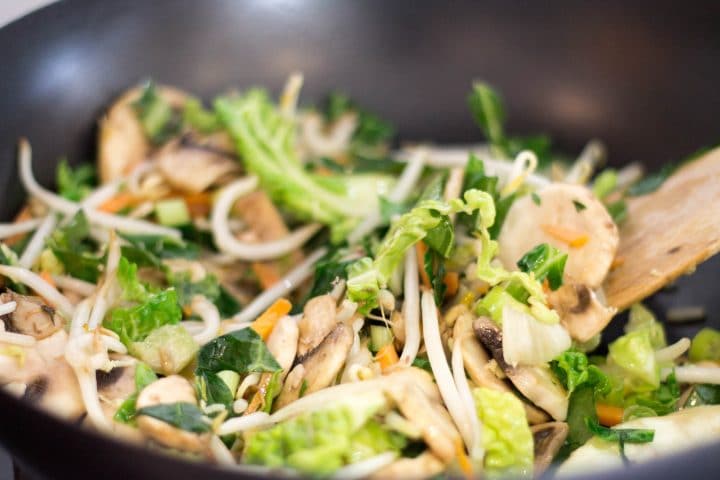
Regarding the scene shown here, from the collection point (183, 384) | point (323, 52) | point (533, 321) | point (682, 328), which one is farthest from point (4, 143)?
point (682, 328)

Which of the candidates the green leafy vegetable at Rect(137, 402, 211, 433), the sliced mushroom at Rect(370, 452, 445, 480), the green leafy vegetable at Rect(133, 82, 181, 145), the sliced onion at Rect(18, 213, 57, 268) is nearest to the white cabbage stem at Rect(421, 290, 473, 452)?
the sliced mushroom at Rect(370, 452, 445, 480)

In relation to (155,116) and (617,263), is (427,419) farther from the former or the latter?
(155,116)

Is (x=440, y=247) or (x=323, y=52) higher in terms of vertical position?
(x=323, y=52)

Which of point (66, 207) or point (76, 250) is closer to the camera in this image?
point (76, 250)

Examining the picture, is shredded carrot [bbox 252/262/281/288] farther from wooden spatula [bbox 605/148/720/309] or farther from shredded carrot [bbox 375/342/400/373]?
wooden spatula [bbox 605/148/720/309]

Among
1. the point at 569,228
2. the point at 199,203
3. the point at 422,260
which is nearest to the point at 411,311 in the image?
the point at 422,260

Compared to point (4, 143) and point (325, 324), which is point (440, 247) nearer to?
point (325, 324)
